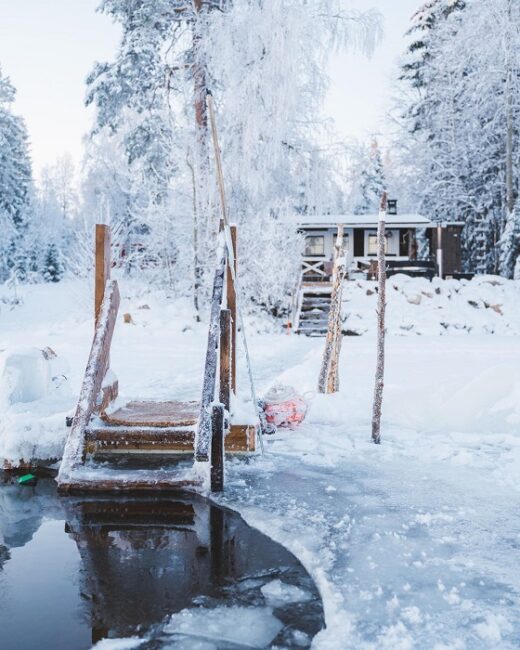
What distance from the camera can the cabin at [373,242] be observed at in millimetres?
25672

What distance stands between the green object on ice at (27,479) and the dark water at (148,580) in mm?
624

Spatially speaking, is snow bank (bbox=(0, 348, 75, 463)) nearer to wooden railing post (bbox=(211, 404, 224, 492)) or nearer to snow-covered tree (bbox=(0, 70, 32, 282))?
wooden railing post (bbox=(211, 404, 224, 492))

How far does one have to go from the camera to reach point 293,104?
1786cm

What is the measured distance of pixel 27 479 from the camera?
5.52 meters

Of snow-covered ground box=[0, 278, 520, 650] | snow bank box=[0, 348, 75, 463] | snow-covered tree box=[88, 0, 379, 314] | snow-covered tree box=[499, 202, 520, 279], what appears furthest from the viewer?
snow-covered tree box=[499, 202, 520, 279]

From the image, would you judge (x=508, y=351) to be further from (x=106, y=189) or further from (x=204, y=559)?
(x=106, y=189)

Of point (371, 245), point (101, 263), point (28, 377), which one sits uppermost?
point (371, 245)

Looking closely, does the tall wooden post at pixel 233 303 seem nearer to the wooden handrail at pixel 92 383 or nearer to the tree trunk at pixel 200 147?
the wooden handrail at pixel 92 383

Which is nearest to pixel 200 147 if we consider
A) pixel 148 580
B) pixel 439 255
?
pixel 439 255

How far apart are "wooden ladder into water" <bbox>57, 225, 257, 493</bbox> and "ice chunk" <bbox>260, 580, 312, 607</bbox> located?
1.69 meters

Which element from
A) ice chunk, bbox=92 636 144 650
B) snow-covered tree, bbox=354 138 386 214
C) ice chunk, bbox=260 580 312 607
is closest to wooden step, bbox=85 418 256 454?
ice chunk, bbox=260 580 312 607

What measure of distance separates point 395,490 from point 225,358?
86.2 inches

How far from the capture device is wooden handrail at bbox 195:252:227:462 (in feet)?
16.5

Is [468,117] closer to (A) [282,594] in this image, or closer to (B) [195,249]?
(B) [195,249]
